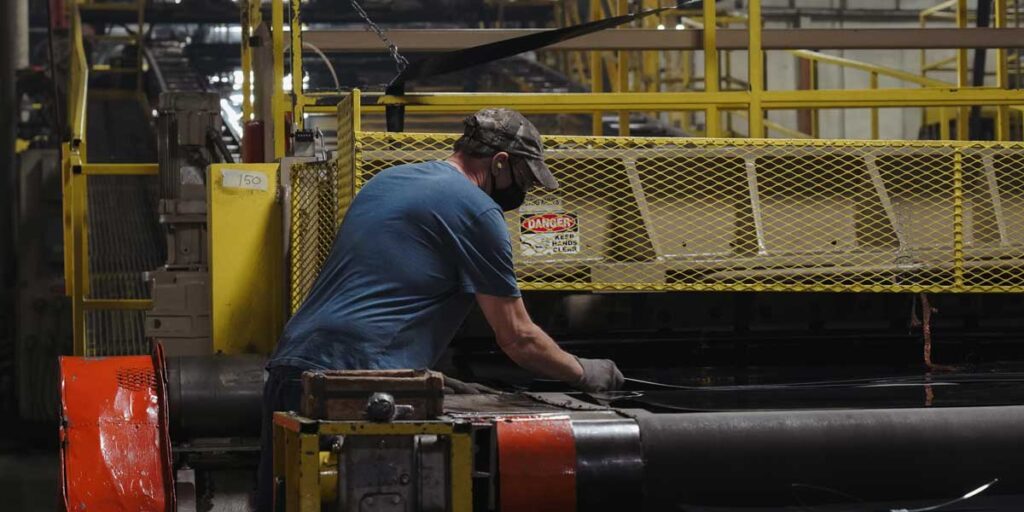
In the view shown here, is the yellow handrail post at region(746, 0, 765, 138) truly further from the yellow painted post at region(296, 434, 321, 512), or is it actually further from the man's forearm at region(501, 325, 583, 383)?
the yellow painted post at region(296, 434, 321, 512)

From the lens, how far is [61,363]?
541 cm

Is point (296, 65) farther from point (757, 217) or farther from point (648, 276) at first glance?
point (757, 217)

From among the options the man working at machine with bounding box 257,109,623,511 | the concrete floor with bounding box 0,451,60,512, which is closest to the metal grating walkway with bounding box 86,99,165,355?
the concrete floor with bounding box 0,451,60,512

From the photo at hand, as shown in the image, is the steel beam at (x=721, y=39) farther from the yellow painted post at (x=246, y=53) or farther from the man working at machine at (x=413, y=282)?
the man working at machine at (x=413, y=282)

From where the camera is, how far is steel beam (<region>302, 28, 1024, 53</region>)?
7.45 metres

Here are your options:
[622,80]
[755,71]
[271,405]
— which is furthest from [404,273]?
[622,80]

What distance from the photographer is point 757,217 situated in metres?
6.38

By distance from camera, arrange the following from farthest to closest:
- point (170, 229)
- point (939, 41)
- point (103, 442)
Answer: point (939, 41)
point (170, 229)
point (103, 442)

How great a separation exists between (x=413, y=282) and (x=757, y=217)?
2578mm

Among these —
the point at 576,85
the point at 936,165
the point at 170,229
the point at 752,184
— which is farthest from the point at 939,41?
the point at 576,85

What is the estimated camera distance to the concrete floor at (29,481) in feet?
31.0

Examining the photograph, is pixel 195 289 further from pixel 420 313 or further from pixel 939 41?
pixel 939 41

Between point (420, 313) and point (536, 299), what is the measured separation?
219 centimetres

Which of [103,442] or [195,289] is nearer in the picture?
[103,442]
